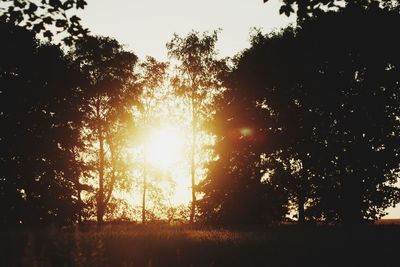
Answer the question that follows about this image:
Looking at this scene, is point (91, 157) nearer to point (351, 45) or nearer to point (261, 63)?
point (261, 63)

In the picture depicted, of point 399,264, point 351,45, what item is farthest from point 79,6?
point 351,45

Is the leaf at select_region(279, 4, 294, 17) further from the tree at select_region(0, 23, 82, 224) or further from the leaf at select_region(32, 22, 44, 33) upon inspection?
the tree at select_region(0, 23, 82, 224)

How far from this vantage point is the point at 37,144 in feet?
108

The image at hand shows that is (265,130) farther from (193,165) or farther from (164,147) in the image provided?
(164,147)

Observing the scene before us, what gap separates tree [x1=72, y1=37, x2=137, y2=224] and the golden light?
2.39 metres

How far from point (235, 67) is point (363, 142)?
12.7 m

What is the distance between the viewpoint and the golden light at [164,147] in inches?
1599

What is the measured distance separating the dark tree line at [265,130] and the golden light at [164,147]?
2.83 metres

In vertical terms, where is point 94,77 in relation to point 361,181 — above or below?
above

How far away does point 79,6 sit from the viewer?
9.85m

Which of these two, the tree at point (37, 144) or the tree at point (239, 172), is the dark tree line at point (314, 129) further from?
the tree at point (37, 144)

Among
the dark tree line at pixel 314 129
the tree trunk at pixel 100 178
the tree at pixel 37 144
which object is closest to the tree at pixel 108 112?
the tree trunk at pixel 100 178

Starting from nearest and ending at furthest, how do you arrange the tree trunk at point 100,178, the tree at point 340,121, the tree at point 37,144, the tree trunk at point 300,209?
the tree at point 340,121
the tree at point 37,144
the tree trunk at point 300,209
the tree trunk at point 100,178

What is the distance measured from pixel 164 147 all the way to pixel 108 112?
18.1 ft
